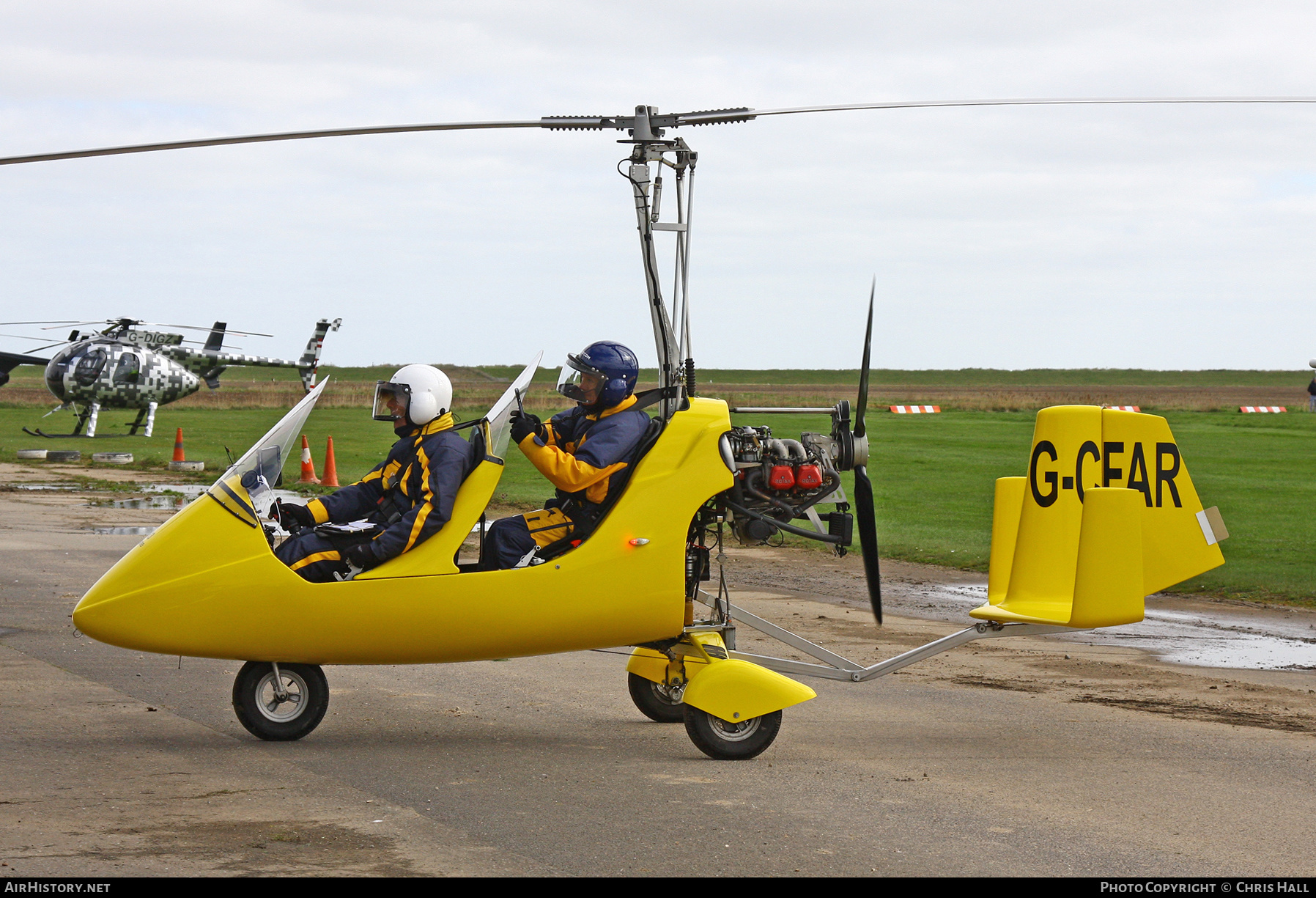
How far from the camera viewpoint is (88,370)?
34000 mm

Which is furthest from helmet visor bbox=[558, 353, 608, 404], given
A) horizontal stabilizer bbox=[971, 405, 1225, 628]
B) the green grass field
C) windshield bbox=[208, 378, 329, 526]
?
the green grass field

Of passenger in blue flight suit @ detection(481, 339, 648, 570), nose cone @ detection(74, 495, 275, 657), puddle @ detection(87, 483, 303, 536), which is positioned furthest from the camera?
puddle @ detection(87, 483, 303, 536)

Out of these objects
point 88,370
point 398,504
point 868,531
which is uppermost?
point 88,370

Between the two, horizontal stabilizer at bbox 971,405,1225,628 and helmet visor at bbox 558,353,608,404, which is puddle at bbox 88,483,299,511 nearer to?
helmet visor at bbox 558,353,608,404

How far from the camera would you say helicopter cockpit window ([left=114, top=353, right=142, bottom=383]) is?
113 ft

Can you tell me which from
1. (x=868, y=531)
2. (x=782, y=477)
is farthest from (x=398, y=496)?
(x=868, y=531)

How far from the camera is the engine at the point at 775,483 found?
21.6ft

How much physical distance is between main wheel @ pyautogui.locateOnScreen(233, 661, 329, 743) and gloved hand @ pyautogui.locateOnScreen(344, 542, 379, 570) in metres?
0.56

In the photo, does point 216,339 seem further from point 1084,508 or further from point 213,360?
point 1084,508

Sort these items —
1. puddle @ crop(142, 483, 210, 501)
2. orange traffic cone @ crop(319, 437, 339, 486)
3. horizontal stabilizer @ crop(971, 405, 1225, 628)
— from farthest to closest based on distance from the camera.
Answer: orange traffic cone @ crop(319, 437, 339, 486) < puddle @ crop(142, 483, 210, 501) < horizontal stabilizer @ crop(971, 405, 1225, 628)

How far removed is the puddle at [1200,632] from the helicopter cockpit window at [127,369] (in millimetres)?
27783

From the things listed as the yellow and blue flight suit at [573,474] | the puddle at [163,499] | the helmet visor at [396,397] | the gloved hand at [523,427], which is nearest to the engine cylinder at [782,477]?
the yellow and blue flight suit at [573,474]

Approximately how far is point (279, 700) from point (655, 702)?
195 cm
